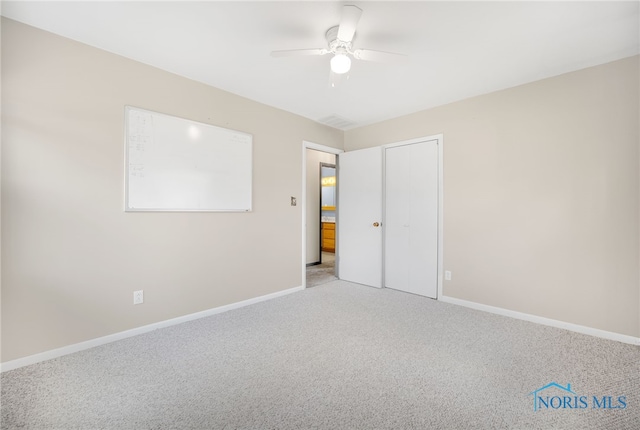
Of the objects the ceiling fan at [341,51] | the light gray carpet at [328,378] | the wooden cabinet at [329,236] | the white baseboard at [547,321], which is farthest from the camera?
the wooden cabinet at [329,236]

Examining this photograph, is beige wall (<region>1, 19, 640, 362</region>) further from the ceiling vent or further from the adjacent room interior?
the ceiling vent

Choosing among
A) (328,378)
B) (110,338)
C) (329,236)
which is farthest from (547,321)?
(329,236)

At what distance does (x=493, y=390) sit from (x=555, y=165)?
7.25 ft

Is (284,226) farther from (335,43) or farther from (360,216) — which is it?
(335,43)

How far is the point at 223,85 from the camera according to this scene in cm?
297

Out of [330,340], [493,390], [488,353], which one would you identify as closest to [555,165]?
[488,353]

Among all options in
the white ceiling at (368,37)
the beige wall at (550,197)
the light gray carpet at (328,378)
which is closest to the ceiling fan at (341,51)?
the white ceiling at (368,37)

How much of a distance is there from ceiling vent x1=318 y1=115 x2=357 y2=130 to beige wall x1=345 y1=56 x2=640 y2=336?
125cm

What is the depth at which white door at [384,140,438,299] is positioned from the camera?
141 inches

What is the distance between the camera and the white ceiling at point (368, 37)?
184 centimetres

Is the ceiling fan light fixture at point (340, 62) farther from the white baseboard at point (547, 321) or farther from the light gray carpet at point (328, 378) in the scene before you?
the white baseboard at point (547, 321)

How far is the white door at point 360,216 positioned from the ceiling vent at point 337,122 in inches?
16.6

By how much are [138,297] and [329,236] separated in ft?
16.2

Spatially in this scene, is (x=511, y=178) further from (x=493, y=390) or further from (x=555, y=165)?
(x=493, y=390)
